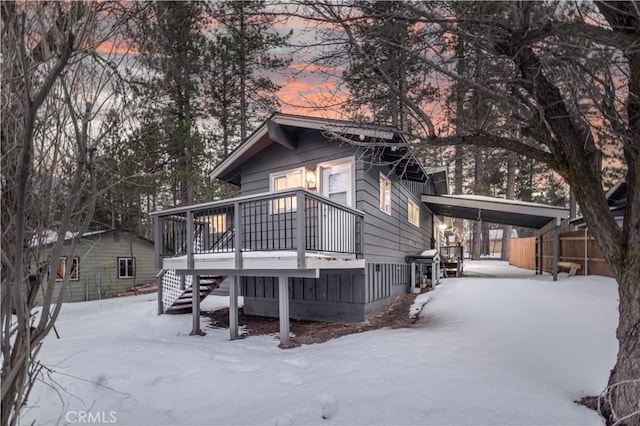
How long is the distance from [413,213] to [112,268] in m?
13.7

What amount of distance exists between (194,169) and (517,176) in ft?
67.4

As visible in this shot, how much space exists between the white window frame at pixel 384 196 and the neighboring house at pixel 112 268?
11.8 metres

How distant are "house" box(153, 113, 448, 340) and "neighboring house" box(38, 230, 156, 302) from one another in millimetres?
8588

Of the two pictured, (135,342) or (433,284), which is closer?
(135,342)

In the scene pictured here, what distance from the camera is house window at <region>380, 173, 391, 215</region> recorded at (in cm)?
900

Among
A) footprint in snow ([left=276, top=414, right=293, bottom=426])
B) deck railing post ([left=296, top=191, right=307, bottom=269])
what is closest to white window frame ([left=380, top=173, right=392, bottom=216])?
deck railing post ([left=296, top=191, right=307, bottom=269])

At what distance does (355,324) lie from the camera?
7332mm

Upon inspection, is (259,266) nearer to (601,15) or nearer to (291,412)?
(291,412)

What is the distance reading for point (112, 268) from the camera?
54.3ft

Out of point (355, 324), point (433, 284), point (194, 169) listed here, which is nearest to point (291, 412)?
point (355, 324)

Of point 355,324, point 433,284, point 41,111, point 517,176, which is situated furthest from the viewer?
point 517,176

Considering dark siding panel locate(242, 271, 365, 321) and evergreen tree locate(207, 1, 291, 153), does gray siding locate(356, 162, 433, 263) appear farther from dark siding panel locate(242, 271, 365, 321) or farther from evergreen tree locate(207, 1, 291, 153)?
evergreen tree locate(207, 1, 291, 153)

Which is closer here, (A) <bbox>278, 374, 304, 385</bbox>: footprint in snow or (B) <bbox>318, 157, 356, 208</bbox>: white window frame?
(A) <bbox>278, 374, 304, 385</bbox>: footprint in snow

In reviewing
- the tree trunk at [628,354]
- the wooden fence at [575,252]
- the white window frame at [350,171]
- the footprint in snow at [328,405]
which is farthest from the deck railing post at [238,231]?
the wooden fence at [575,252]
